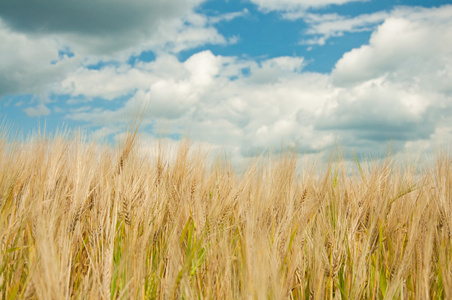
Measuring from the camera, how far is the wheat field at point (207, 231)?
4.51 ft

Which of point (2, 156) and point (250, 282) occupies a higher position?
point (2, 156)

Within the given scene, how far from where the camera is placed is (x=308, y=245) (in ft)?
6.31

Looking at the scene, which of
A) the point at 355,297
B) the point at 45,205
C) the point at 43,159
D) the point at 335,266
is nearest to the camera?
the point at 355,297

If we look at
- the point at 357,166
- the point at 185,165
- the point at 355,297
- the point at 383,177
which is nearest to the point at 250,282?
the point at 355,297

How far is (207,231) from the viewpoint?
1.88 m

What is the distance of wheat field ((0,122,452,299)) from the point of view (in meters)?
1.38

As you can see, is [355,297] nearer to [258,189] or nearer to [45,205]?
[258,189]

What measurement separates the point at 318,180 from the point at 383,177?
43 cm

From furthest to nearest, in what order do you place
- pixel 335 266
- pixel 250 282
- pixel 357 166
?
1. pixel 357 166
2. pixel 335 266
3. pixel 250 282

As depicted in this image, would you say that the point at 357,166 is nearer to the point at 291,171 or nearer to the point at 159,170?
the point at 291,171

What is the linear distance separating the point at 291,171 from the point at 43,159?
176cm

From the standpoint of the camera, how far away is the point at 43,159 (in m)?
2.62

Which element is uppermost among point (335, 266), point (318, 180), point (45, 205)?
point (318, 180)

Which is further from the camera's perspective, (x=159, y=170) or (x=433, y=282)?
(x=159, y=170)
